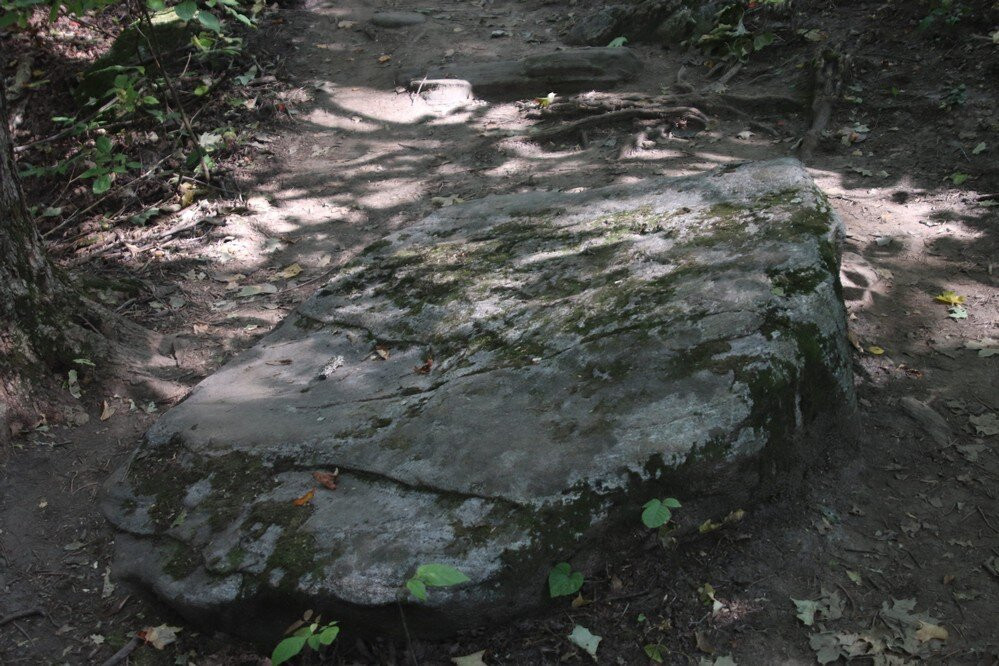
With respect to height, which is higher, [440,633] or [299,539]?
[299,539]

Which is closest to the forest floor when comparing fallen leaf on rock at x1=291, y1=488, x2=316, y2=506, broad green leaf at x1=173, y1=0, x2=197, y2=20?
fallen leaf on rock at x1=291, y1=488, x2=316, y2=506

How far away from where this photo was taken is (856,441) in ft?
9.20

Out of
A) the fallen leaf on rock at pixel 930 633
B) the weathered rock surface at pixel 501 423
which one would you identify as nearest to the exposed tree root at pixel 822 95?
the weathered rock surface at pixel 501 423

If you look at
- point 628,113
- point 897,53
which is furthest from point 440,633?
point 897,53

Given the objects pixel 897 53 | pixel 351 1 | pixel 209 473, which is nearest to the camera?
pixel 209 473

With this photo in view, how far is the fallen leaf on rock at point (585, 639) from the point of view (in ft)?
7.20

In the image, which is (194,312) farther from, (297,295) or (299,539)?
(299,539)

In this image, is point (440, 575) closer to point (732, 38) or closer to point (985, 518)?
point (985, 518)

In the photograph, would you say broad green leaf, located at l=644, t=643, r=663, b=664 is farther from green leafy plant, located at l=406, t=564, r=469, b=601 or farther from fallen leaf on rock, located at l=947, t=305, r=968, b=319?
fallen leaf on rock, located at l=947, t=305, r=968, b=319

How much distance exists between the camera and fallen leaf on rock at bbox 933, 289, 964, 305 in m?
3.67

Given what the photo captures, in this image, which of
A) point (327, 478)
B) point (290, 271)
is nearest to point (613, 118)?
point (290, 271)

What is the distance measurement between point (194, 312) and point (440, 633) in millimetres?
3175

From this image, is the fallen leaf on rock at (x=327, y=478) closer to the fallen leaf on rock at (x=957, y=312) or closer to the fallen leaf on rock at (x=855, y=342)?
the fallen leaf on rock at (x=855, y=342)

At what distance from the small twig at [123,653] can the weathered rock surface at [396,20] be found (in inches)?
312
